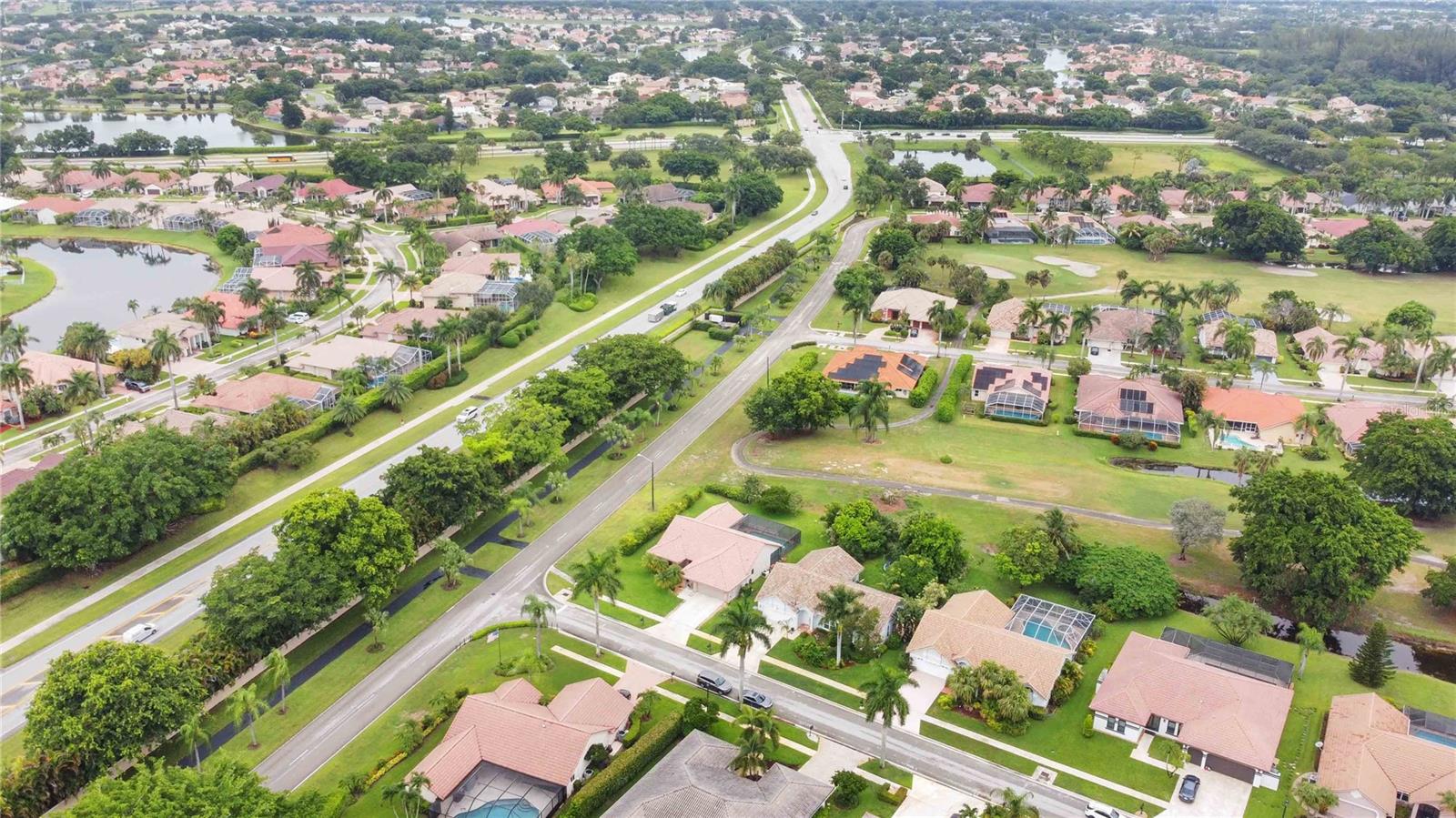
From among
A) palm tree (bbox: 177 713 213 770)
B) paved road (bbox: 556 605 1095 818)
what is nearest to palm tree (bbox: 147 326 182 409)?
palm tree (bbox: 177 713 213 770)

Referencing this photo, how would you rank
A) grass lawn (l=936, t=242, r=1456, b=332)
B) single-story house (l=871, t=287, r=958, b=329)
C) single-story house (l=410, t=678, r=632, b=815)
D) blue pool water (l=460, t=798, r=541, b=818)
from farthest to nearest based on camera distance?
grass lawn (l=936, t=242, r=1456, b=332)
single-story house (l=871, t=287, r=958, b=329)
single-story house (l=410, t=678, r=632, b=815)
blue pool water (l=460, t=798, r=541, b=818)

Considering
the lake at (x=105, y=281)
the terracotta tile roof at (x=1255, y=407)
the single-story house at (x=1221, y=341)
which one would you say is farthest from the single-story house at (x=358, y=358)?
the single-story house at (x=1221, y=341)

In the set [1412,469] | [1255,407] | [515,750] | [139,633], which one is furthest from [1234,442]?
[139,633]

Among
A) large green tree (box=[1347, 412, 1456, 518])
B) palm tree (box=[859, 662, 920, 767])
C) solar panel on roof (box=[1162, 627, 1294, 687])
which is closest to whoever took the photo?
palm tree (box=[859, 662, 920, 767])

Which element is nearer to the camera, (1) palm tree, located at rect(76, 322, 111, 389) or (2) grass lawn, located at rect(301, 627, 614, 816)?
(2) grass lawn, located at rect(301, 627, 614, 816)

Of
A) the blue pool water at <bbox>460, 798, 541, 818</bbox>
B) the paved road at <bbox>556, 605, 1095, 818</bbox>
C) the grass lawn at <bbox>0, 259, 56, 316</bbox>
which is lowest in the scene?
the paved road at <bbox>556, 605, 1095, 818</bbox>

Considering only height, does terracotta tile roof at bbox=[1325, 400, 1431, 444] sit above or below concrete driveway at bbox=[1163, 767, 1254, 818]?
above

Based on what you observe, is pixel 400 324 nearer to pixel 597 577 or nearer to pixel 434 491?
pixel 434 491

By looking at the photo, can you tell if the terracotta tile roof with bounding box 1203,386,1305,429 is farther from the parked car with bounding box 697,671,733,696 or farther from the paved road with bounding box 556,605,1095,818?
the parked car with bounding box 697,671,733,696
